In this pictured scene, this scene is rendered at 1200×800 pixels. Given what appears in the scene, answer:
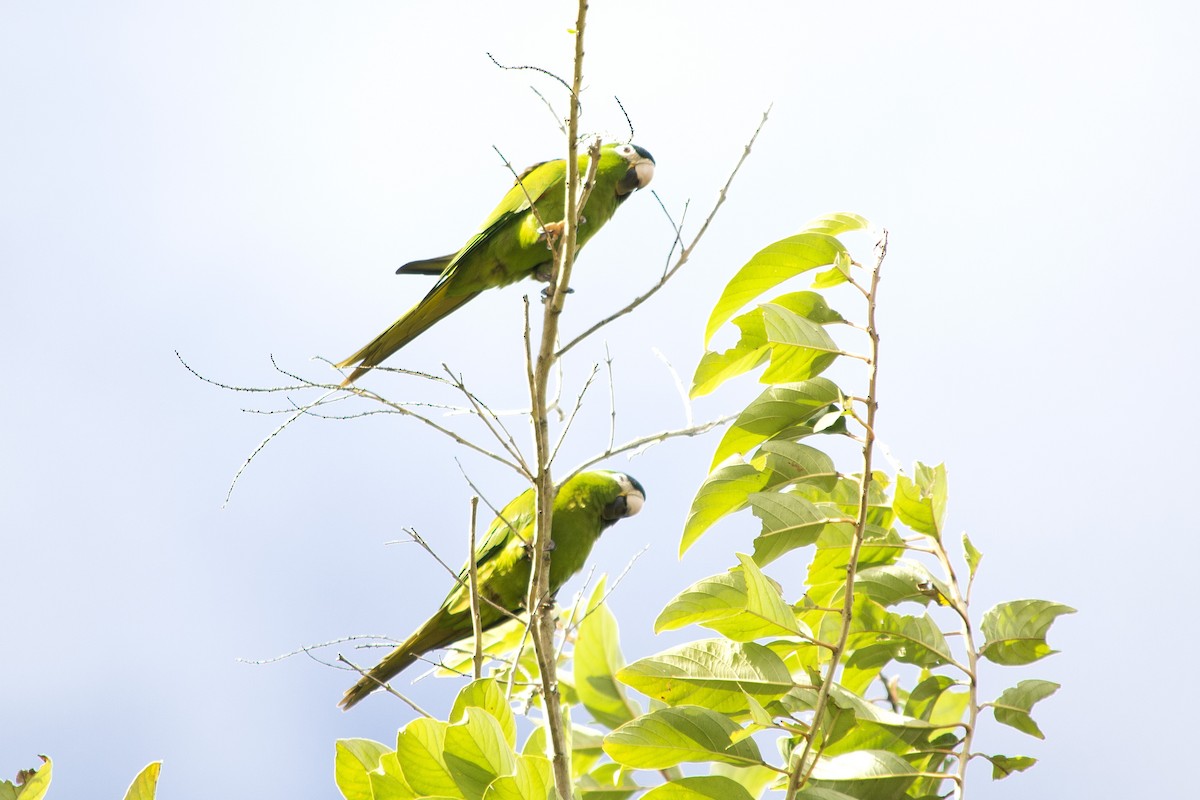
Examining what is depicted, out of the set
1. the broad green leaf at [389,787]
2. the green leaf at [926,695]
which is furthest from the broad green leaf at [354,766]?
the green leaf at [926,695]

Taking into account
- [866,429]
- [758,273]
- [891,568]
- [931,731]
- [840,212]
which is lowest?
[931,731]

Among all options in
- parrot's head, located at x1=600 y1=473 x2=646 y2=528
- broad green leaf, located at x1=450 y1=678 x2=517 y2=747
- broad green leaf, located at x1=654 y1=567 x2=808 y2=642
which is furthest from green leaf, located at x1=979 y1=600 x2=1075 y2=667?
parrot's head, located at x1=600 y1=473 x2=646 y2=528

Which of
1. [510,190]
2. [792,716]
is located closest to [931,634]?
[792,716]

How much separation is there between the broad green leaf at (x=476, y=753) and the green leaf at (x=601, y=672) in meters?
0.64

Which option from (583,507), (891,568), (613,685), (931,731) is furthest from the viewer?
(583,507)

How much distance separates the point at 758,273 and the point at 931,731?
0.84 m

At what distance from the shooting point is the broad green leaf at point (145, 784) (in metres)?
1.52

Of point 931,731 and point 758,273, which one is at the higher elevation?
point 758,273

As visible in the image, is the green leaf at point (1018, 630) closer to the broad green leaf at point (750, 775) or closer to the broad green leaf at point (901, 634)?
the broad green leaf at point (901, 634)

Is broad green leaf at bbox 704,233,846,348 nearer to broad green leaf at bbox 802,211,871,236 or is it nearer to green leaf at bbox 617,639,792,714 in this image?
broad green leaf at bbox 802,211,871,236

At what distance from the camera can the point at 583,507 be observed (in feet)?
11.1

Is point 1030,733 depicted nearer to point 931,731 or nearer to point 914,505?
point 931,731

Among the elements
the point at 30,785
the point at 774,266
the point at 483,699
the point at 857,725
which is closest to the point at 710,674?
the point at 857,725

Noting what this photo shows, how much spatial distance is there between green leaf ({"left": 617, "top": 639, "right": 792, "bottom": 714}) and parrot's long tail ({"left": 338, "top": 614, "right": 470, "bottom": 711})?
1.75 meters
